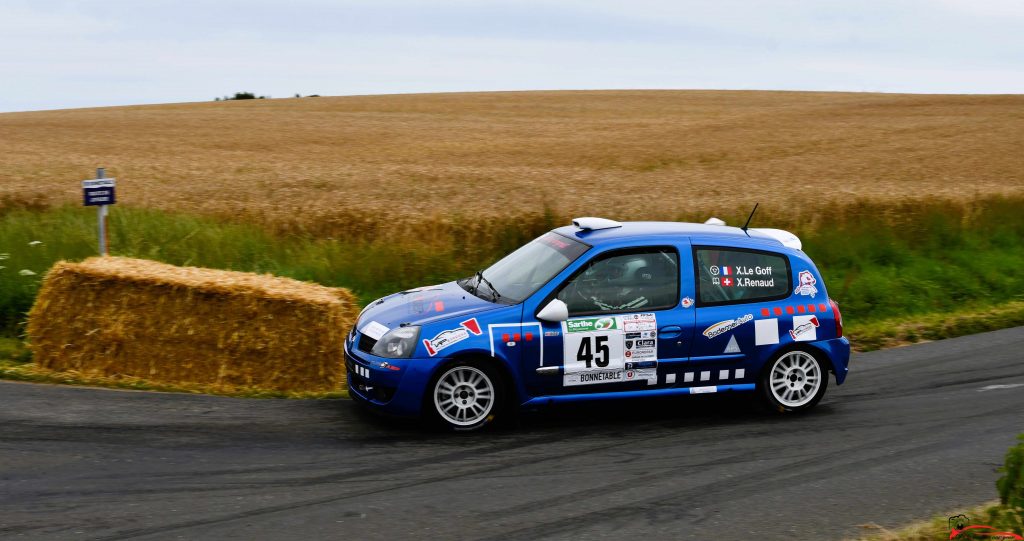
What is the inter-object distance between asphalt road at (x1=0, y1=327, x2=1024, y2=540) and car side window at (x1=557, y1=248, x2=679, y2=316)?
38.3 inches

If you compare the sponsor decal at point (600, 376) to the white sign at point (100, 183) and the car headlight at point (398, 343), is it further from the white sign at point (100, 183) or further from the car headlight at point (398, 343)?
the white sign at point (100, 183)

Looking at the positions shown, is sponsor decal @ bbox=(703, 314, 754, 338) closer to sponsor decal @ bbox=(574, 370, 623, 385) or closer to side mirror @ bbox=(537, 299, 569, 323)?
sponsor decal @ bbox=(574, 370, 623, 385)

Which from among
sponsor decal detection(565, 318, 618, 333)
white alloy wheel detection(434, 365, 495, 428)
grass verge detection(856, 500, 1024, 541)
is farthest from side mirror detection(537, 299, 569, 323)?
grass verge detection(856, 500, 1024, 541)

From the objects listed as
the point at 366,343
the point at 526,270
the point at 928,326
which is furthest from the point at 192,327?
the point at 928,326

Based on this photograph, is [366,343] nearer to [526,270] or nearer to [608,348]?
[526,270]

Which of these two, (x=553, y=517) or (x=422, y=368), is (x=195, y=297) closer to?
(x=422, y=368)

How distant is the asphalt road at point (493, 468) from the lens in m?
6.02

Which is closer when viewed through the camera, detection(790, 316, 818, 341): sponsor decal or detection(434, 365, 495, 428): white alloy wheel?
detection(434, 365, 495, 428): white alloy wheel

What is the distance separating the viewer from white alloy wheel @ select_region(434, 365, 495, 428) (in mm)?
7922

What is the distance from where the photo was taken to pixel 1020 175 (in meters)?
30.4

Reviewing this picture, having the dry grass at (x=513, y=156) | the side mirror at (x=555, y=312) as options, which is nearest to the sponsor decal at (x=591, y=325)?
the side mirror at (x=555, y=312)

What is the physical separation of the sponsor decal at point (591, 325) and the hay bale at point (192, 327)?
2355 mm

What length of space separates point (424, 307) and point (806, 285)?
320 cm

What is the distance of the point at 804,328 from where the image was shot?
8648 millimetres
